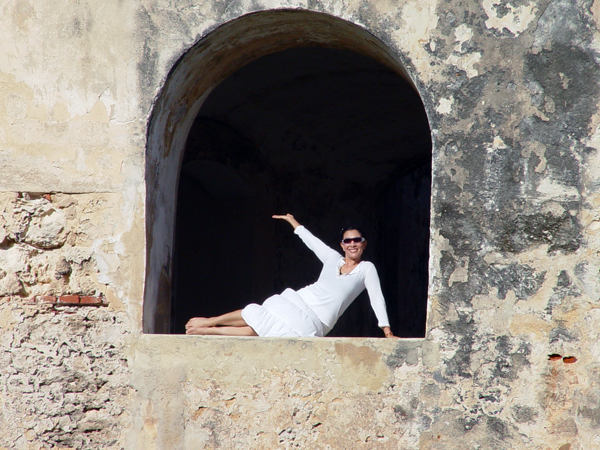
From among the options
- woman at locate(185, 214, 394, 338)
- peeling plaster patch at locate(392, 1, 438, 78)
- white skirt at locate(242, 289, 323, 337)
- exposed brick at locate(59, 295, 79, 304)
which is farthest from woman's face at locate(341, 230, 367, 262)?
exposed brick at locate(59, 295, 79, 304)

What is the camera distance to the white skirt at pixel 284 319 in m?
3.31

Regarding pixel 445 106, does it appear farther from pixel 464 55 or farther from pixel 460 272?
pixel 460 272

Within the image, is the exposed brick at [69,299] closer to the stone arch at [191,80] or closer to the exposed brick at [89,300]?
the exposed brick at [89,300]

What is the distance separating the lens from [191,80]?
11.0 ft

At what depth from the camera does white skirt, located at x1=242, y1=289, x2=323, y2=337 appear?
3.31 meters

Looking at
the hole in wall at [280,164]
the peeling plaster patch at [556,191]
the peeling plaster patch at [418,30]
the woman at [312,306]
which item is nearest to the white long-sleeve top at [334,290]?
the woman at [312,306]

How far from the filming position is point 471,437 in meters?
2.84

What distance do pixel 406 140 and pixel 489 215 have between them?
312 centimetres

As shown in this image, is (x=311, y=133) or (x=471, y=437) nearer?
(x=471, y=437)

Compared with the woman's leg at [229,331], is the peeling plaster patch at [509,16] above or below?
above

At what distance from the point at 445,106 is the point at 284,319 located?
1220 mm

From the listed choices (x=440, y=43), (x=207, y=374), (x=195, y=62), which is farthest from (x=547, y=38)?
(x=207, y=374)

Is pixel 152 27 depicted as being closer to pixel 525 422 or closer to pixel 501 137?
pixel 501 137

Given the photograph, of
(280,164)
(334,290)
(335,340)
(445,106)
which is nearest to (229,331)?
(334,290)
